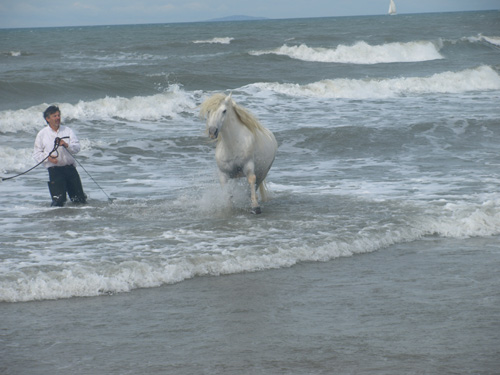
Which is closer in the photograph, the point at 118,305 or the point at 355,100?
the point at 118,305

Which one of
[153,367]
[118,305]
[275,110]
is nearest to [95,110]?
[275,110]

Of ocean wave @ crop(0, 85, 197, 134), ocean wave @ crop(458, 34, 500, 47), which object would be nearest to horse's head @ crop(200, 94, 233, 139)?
ocean wave @ crop(0, 85, 197, 134)

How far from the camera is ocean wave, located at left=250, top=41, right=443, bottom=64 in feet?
143

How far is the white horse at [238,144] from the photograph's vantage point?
8.54 metres

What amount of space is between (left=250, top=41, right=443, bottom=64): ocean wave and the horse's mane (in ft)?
108

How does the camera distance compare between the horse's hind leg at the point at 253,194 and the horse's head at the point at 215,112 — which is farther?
the horse's hind leg at the point at 253,194

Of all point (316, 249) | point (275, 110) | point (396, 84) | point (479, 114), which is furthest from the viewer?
point (396, 84)

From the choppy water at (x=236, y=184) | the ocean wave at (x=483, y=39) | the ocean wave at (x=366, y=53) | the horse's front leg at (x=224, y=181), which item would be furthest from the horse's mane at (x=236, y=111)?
the ocean wave at (x=483, y=39)

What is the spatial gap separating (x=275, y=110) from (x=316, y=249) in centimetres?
1476

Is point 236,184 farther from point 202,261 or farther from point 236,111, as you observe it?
point 202,261

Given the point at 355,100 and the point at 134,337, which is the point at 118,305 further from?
the point at 355,100

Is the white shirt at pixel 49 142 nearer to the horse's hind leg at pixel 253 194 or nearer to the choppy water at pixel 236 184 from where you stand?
the choppy water at pixel 236 184

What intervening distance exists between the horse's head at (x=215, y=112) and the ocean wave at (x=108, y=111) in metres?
11.0

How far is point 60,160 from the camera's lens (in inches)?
370
